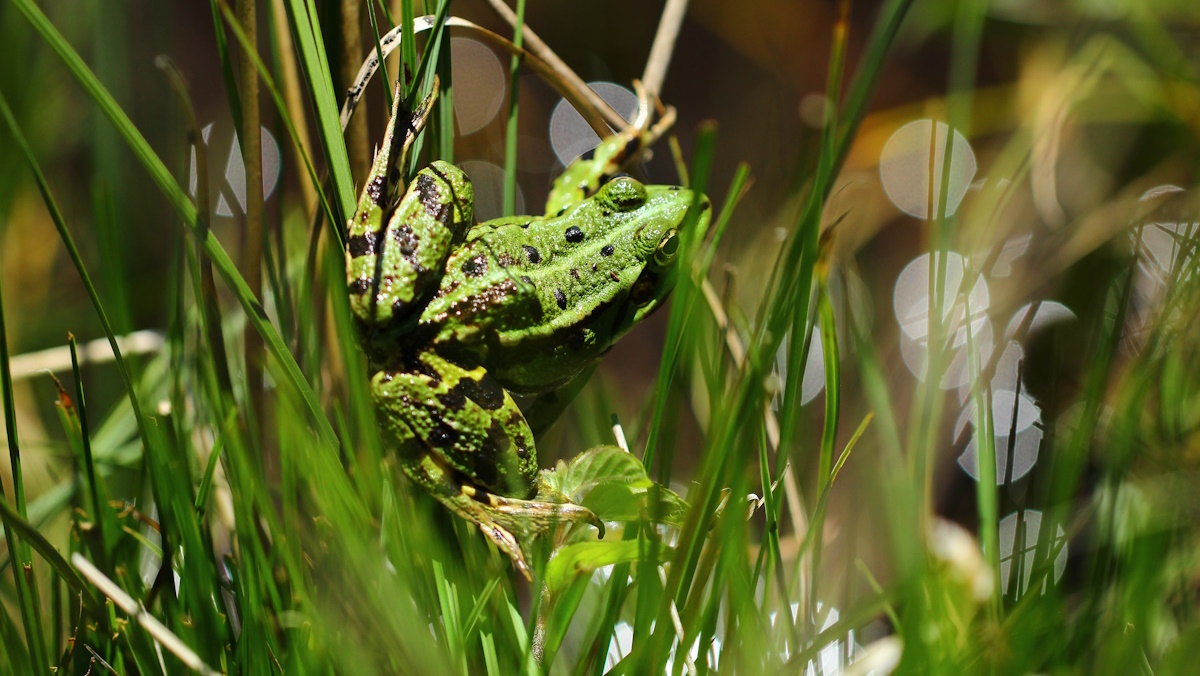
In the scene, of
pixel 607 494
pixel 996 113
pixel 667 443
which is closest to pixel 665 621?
pixel 607 494

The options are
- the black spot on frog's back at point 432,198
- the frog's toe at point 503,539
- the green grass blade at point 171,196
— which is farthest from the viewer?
the black spot on frog's back at point 432,198

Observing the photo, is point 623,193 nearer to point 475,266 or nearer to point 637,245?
point 637,245

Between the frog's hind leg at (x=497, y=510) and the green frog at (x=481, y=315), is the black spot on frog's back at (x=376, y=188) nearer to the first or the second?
the green frog at (x=481, y=315)

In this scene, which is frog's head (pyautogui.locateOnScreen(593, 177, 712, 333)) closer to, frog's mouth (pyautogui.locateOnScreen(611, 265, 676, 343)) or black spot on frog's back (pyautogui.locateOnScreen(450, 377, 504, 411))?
frog's mouth (pyautogui.locateOnScreen(611, 265, 676, 343))

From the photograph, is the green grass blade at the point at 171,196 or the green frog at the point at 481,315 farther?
the green frog at the point at 481,315

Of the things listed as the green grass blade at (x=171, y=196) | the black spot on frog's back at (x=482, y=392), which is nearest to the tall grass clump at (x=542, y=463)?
the green grass blade at (x=171, y=196)

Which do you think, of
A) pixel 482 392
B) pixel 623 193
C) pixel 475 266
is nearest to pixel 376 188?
pixel 475 266

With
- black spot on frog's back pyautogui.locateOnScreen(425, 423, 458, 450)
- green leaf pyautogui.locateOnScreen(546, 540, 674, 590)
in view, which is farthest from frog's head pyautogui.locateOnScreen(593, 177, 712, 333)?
green leaf pyautogui.locateOnScreen(546, 540, 674, 590)
